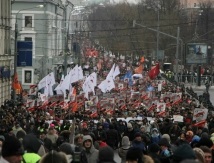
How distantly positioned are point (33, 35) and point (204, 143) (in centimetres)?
7167

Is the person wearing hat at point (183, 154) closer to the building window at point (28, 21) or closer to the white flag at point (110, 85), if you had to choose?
the white flag at point (110, 85)

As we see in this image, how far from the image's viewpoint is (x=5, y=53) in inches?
2071

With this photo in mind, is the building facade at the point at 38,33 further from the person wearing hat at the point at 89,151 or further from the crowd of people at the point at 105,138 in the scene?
the person wearing hat at the point at 89,151

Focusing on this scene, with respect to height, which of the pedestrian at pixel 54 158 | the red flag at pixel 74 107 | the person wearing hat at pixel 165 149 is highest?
the pedestrian at pixel 54 158

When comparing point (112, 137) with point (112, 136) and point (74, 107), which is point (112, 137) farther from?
point (74, 107)

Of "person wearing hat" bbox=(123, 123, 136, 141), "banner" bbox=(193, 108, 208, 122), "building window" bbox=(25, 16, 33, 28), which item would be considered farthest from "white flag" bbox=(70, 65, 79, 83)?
"building window" bbox=(25, 16, 33, 28)

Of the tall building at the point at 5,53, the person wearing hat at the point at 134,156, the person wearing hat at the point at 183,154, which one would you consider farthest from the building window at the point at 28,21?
the person wearing hat at the point at 183,154

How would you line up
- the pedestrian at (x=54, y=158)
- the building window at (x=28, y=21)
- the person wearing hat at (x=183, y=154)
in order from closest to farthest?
the pedestrian at (x=54, y=158) < the person wearing hat at (x=183, y=154) < the building window at (x=28, y=21)

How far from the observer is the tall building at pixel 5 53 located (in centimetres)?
4964

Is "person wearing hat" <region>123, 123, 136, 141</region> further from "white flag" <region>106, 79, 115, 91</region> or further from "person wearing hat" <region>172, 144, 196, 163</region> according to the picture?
"white flag" <region>106, 79, 115, 91</region>

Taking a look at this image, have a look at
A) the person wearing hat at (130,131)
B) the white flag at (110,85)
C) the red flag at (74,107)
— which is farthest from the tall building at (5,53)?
the person wearing hat at (130,131)

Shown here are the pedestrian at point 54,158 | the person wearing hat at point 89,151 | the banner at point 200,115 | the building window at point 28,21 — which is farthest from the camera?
the building window at point 28,21

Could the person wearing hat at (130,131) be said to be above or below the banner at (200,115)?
below

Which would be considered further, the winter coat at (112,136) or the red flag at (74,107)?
the red flag at (74,107)
